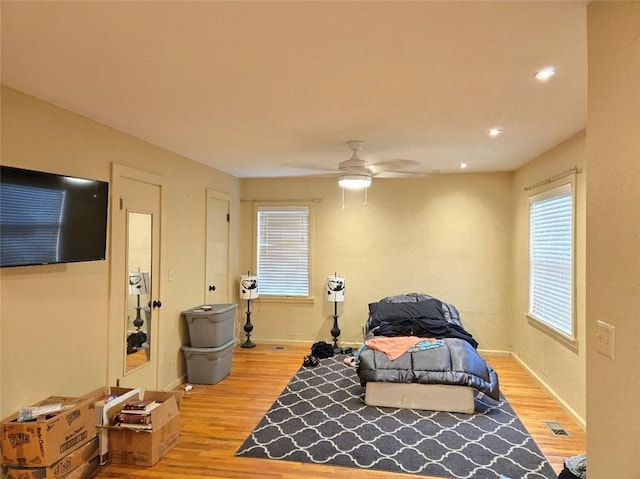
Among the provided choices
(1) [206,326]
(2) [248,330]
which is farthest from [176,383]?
(2) [248,330]

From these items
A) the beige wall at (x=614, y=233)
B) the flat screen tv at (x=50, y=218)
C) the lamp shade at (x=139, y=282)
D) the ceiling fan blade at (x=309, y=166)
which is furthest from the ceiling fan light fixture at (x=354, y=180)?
the beige wall at (x=614, y=233)

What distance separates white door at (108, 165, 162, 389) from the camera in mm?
3436

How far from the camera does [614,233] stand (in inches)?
53.9

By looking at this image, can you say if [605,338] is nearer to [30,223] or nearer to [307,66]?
[307,66]

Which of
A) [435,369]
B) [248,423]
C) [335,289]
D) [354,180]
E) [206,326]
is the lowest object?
[248,423]

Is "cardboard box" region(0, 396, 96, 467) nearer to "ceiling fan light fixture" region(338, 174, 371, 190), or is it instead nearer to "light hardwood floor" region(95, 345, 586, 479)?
"light hardwood floor" region(95, 345, 586, 479)

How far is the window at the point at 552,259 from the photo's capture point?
378cm

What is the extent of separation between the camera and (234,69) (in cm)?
219

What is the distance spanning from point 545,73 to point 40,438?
3.60 meters

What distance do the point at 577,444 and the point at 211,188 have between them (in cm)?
472

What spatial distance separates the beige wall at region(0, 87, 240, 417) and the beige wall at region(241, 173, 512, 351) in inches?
89.2

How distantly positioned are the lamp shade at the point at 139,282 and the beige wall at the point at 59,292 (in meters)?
0.27

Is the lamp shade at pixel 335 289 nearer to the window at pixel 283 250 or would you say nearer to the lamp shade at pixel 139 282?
the window at pixel 283 250

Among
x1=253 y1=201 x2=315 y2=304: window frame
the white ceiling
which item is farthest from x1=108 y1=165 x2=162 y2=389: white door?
x1=253 y1=201 x2=315 y2=304: window frame
